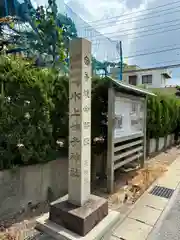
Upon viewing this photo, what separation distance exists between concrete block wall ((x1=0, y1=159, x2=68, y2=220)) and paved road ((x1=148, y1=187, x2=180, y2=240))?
1.72m

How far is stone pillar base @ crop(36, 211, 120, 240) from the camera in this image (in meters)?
2.11

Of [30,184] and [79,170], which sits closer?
[79,170]

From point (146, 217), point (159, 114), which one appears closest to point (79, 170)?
point (146, 217)

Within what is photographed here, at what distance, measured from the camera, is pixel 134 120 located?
4.42 m

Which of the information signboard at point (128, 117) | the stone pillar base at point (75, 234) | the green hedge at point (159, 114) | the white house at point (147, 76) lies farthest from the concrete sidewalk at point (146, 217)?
the white house at point (147, 76)

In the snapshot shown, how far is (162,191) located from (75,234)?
224cm

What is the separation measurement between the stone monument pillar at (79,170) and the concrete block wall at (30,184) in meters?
0.58

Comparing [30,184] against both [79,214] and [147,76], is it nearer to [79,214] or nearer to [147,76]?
[79,214]

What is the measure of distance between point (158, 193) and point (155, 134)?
11.8ft

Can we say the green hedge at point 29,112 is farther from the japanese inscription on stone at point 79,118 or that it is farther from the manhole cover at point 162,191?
the manhole cover at point 162,191

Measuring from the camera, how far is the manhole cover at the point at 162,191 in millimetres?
3523

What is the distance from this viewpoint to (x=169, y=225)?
256 cm

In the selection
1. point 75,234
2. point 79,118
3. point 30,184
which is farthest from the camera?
point 30,184

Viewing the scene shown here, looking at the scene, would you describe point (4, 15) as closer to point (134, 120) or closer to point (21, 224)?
point (134, 120)
